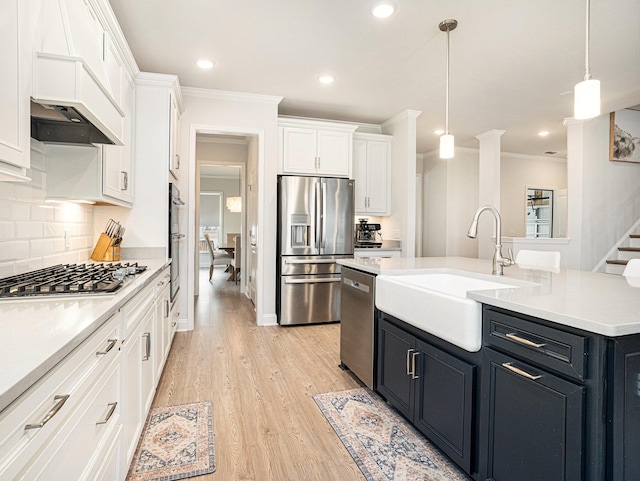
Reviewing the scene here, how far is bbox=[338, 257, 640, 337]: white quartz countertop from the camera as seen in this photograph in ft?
3.35

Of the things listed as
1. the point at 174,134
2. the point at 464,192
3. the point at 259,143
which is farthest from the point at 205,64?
the point at 464,192

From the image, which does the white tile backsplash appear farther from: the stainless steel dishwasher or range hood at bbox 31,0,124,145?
the stainless steel dishwasher

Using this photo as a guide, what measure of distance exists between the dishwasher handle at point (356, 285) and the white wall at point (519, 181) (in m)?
5.49

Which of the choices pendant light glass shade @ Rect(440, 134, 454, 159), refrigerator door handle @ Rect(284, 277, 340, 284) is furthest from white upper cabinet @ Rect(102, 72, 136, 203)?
pendant light glass shade @ Rect(440, 134, 454, 159)

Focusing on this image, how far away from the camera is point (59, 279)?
1615mm

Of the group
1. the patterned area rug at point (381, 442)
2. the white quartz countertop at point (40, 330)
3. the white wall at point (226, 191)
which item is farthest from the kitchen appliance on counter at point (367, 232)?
the white wall at point (226, 191)

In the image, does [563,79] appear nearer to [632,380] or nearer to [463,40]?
[463,40]

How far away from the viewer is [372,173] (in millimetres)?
5020

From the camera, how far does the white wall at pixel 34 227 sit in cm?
174

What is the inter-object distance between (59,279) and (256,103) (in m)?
3.13

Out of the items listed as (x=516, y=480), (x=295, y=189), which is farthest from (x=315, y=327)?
(x=516, y=480)

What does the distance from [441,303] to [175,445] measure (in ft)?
5.00

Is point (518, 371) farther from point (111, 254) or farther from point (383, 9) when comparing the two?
point (111, 254)

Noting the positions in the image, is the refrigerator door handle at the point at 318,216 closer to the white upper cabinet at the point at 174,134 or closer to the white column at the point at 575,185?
the white upper cabinet at the point at 174,134
